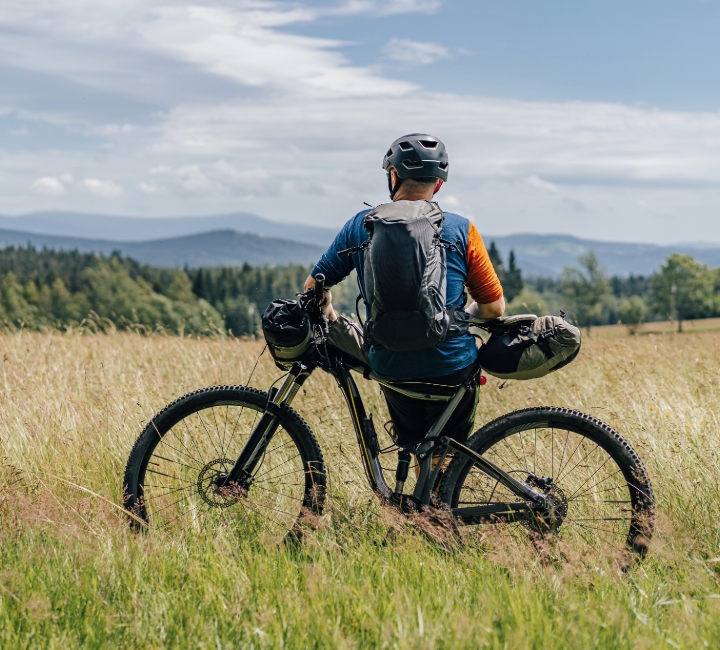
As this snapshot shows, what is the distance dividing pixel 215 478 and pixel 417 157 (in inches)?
81.0

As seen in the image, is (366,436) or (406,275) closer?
(406,275)

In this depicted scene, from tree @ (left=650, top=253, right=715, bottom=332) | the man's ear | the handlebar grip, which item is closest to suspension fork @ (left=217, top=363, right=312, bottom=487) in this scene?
Answer: the handlebar grip

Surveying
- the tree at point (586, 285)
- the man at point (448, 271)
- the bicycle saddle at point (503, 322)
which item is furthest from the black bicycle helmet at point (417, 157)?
the tree at point (586, 285)

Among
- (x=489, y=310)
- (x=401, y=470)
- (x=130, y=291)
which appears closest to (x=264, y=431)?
(x=401, y=470)

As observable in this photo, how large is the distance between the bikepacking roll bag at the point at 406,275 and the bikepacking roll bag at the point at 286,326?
1.38 ft

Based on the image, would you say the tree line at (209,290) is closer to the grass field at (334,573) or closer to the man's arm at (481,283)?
the grass field at (334,573)

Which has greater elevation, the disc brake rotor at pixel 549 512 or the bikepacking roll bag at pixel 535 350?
the bikepacking roll bag at pixel 535 350

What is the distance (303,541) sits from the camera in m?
3.35

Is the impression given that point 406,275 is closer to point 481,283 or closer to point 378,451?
point 481,283

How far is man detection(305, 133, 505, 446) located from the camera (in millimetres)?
3176

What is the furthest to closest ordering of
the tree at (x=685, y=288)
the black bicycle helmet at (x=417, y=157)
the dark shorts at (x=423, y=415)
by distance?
the tree at (x=685, y=288), the dark shorts at (x=423, y=415), the black bicycle helmet at (x=417, y=157)

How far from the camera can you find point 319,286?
10.5 feet

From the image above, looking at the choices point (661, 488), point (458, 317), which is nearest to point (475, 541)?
point (458, 317)

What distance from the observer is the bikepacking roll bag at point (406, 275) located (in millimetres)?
2857
